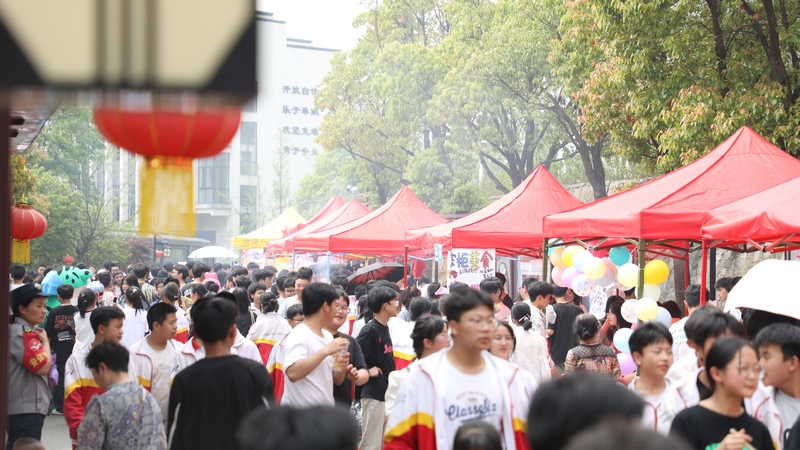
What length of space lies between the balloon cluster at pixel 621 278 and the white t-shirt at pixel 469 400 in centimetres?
369

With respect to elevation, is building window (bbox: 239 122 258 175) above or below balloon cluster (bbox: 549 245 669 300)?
above

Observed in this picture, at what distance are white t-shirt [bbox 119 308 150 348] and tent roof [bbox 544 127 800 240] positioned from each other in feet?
16.1

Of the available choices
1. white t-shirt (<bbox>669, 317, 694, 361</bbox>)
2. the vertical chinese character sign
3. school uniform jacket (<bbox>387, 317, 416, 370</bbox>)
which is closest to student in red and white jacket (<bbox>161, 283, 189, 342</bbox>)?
school uniform jacket (<bbox>387, 317, 416, 370</bbox>)

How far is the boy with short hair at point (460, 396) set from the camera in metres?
3.81

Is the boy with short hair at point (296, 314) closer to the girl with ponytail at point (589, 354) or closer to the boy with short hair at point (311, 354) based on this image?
the boy with short hair at point (311, 354)

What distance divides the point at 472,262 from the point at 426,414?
8911 mm

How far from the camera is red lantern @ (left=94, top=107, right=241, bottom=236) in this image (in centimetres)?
312

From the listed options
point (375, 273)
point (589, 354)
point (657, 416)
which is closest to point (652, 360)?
point (657, 416)

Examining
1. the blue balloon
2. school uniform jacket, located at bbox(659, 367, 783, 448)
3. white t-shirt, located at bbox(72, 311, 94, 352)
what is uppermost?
the blue balloon

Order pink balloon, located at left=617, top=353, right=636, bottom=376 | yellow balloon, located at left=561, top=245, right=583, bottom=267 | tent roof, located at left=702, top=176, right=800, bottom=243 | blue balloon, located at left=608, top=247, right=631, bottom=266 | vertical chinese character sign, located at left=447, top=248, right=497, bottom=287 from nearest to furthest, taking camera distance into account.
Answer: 1. tent roof, located at left=702, top=176, right=800, bottom=243
2. pink balloon, located at left=617, top=353, right=636, bottom=376
3. blue balloon, located at left=608, top=247, right=631, bottom=266
4. yellow balloon, located at left=561, top=245, right=583, bottom=267
5. vertical chinese character sign, located at left=447, top=248, right=497, bottom=287

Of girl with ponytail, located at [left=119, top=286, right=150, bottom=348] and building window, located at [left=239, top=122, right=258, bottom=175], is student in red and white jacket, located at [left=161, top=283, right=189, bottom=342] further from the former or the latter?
building window, located at [left=239, top=122, right=258, bottom=175]

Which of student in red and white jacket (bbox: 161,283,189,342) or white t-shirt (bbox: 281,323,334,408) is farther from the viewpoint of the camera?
student in red and white jacket (bbox: 161,283,189,342)

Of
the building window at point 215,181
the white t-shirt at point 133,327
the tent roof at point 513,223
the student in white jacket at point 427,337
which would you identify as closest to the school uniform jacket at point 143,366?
the student in white jacket at point 427,337

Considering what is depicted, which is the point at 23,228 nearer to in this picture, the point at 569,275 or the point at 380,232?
the point at 569,275
